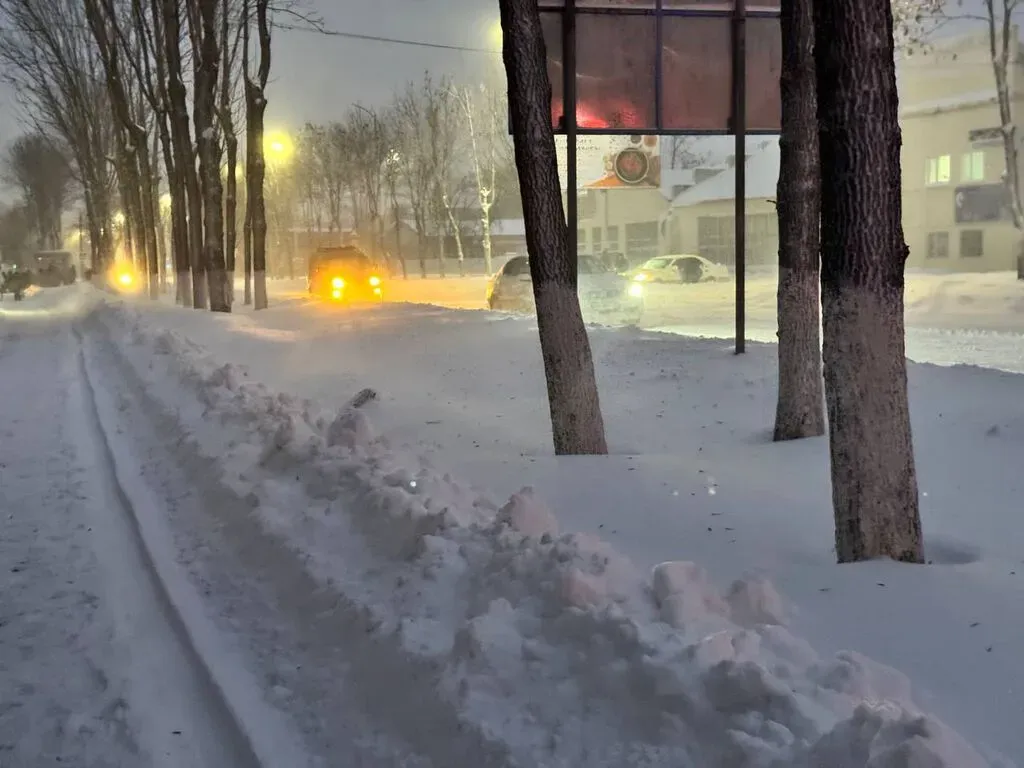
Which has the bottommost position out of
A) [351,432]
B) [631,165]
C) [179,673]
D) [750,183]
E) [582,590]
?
[179,673]

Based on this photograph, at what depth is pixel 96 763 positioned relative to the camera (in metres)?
3.76

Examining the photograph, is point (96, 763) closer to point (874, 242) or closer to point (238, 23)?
point (874, 242)

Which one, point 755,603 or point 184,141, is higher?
point 184,141

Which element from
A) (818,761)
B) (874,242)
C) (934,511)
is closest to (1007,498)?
(934,511)

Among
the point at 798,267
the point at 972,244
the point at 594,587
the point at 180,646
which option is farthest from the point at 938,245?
the point at 180,646

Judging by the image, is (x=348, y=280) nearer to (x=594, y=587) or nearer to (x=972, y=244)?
(x=594, y=587)

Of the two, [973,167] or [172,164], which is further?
[973,167]

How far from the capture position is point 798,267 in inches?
307

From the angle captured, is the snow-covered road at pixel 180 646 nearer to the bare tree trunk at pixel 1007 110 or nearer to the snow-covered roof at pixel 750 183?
the bare tree trunk at pixel 1007 110

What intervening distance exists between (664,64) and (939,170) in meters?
32.3

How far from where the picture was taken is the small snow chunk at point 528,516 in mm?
4844

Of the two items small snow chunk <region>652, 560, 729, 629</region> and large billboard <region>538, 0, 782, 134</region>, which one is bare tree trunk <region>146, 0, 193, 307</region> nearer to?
large billboard <region>538, 0, 782, 134</region>

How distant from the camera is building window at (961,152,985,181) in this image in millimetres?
39719

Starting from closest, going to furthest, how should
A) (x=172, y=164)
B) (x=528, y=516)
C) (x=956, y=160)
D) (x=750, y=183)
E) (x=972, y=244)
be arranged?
(x=528, y=516)
(x=172, y=164)
(x=972, y=244)
(x=956, y=160)
(x=750, y=183)
